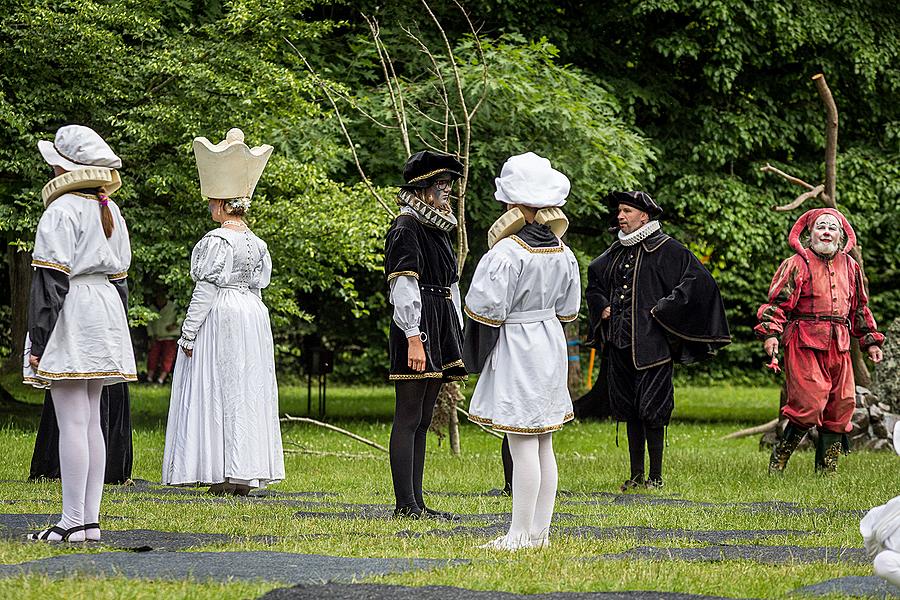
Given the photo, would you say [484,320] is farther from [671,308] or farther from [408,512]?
[671,308]

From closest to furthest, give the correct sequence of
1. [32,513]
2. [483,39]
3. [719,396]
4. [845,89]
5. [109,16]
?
[32,513]
[109,16]
[483,39]
[845,89]
[719,396]

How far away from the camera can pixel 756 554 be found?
670 centimetres

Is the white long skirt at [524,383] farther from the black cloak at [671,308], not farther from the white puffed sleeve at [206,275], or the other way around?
the black cloak at [671,308]

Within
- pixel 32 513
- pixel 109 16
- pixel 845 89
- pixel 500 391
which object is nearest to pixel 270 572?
pixel 500 391

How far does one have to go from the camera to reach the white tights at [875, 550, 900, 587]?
4.87 metres

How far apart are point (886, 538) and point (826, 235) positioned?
6.45 meters

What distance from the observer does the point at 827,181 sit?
14.2 metres

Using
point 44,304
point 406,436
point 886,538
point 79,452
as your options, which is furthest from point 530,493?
point 44,304

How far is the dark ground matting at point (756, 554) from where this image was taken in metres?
6.48

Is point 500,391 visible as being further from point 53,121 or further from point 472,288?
point 53,121

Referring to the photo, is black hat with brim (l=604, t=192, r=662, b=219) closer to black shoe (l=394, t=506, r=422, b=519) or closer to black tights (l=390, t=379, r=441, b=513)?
black tights (l=390, t=379, r=441, b=513)

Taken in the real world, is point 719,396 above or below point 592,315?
below

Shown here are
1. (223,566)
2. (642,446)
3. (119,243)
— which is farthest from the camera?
(642,446)

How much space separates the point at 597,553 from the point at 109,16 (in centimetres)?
964
